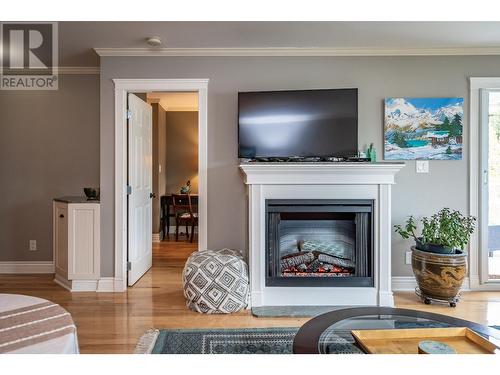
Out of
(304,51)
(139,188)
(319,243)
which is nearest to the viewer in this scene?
(319,243)

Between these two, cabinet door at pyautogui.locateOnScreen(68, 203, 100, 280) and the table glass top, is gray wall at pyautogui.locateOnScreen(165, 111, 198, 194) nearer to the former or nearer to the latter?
cabinet door at pyautogui.locateOnScreen(68, 203, 100, 280)

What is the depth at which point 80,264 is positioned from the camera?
326 cm

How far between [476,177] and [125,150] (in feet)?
11.6

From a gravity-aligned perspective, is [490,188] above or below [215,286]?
above

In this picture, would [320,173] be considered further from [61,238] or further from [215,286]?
[61,238]

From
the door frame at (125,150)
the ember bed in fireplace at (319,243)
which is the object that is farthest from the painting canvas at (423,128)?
the door frame at (125,150)

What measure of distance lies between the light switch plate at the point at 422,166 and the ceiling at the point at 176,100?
356 centimetres

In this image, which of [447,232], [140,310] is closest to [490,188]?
[447,232]

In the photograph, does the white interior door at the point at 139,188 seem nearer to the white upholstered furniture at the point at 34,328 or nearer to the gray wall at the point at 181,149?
the white upholstered furniture at the point at 34,328

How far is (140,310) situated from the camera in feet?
9.16

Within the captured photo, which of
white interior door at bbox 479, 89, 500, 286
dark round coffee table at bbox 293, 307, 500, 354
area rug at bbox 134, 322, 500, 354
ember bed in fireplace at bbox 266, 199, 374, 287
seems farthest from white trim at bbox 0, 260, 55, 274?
white interior door at bbox 479, 89, 500, 286

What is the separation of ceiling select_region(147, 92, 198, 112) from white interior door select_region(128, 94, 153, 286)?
5.50 feet
